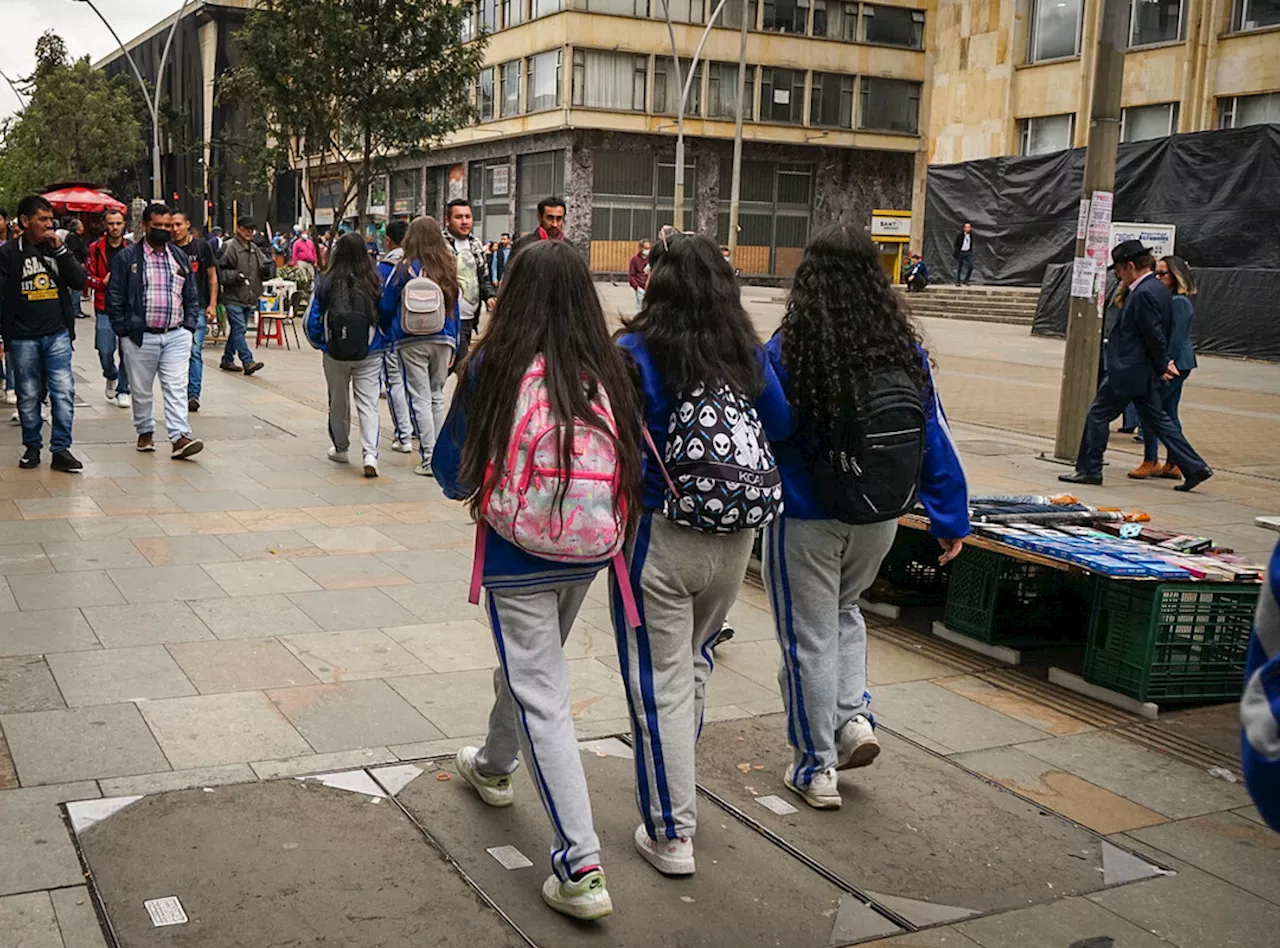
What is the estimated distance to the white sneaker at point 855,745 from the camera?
14.5 ft

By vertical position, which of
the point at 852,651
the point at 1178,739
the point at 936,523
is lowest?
the point at 1178,739

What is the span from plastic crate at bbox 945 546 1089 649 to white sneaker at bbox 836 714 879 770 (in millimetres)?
1809

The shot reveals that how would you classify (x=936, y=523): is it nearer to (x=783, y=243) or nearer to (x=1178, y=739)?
(x=1178, y=739)

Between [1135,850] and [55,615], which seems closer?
[1135,850]

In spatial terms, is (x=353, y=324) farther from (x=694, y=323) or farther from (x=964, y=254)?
(x=964, y=254)

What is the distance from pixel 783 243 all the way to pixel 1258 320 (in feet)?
101

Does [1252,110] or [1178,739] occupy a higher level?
[1252,110]

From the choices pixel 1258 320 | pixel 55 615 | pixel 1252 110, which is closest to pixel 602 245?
pixel 1252 110

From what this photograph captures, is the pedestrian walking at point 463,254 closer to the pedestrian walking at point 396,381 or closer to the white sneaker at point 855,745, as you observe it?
the pedestrian walking at point 396,381

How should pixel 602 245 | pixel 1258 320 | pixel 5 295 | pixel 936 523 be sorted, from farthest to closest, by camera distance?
pixel 602 245, pixel 1258 320, pixel 5 295, pixel 936 523

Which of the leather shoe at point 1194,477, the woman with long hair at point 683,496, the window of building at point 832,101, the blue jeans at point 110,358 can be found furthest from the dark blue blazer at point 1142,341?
the window of building at point 832,101

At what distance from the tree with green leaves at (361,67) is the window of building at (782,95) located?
28.8m

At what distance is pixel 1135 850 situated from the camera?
4.19 meters

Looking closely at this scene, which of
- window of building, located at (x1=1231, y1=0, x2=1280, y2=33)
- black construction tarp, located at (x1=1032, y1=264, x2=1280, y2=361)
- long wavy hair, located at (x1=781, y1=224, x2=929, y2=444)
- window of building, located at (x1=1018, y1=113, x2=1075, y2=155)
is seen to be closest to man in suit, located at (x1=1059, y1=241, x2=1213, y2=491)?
long wavy hair, located at (x1=781, y1=224, x2=929, y2=444)
